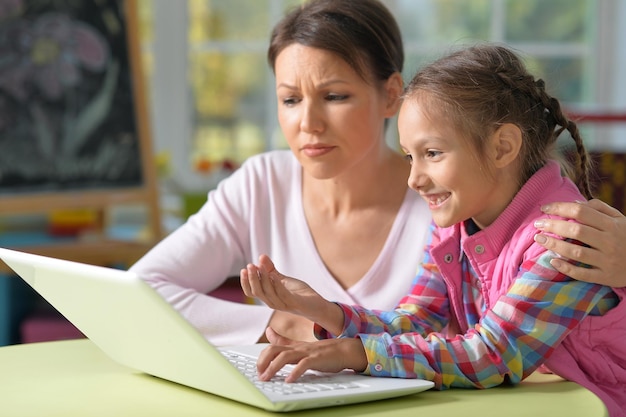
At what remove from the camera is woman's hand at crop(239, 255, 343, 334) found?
47.4 inches

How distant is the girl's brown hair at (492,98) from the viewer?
4.12 ft

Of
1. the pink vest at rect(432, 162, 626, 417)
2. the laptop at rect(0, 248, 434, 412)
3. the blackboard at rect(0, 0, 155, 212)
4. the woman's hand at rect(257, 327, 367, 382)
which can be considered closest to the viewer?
the laptop at rect(0, 248, 434, 412)

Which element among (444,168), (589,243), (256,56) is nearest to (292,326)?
(444,168)

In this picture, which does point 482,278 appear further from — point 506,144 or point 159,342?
point 159,342

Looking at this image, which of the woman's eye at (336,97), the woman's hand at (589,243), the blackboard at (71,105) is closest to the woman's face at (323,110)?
the woman's eye at (336,97)

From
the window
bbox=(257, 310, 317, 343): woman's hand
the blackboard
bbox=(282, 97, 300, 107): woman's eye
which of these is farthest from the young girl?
the window

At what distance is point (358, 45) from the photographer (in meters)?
1.68

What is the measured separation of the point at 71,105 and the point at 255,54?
0.96m

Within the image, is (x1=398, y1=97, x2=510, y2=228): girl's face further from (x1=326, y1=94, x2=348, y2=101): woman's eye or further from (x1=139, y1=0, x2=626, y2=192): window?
(x1=139, y1=0, x2=626, y2=192): window

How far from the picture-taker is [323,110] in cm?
166

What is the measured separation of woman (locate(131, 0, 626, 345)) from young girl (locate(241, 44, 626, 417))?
11.3 inches

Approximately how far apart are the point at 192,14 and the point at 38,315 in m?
1.40

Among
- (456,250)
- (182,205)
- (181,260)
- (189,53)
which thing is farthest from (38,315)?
(456,250)

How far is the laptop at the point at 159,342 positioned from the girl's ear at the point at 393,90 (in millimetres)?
692
